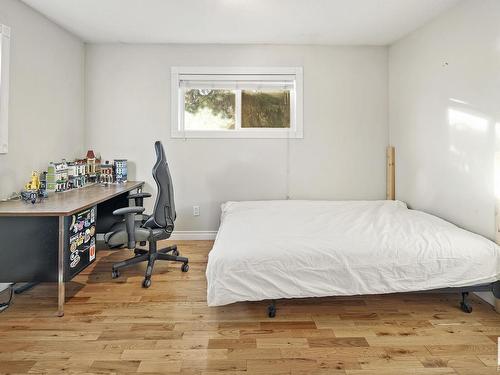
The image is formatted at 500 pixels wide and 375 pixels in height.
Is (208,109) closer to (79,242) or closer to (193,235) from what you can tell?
(193,235)

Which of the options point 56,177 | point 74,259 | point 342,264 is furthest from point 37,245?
point 342,264

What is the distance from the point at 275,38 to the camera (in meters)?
3.90

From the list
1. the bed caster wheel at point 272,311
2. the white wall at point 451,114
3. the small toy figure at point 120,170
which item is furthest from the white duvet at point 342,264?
the small toy figure at point 120,170

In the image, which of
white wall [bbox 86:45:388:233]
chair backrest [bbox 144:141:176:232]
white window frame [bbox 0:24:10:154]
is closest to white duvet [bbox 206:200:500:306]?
chair backrest [bbox 144:141:176:232]

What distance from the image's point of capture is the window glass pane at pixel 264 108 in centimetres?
425

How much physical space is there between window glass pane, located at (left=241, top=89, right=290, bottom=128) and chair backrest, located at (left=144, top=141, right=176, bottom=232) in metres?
1.56

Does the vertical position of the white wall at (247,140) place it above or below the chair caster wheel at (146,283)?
above

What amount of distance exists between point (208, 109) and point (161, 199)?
172 centimetres

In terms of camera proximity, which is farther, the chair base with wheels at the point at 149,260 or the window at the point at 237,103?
the window at the point at 237,103

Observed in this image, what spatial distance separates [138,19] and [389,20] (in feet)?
8.04

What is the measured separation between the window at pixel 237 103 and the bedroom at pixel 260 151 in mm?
26

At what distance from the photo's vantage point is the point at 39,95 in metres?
3.22

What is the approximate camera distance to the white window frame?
268 centimetres

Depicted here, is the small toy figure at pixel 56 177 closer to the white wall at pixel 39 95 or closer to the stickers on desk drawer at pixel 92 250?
the white wall at pixel 39 95
